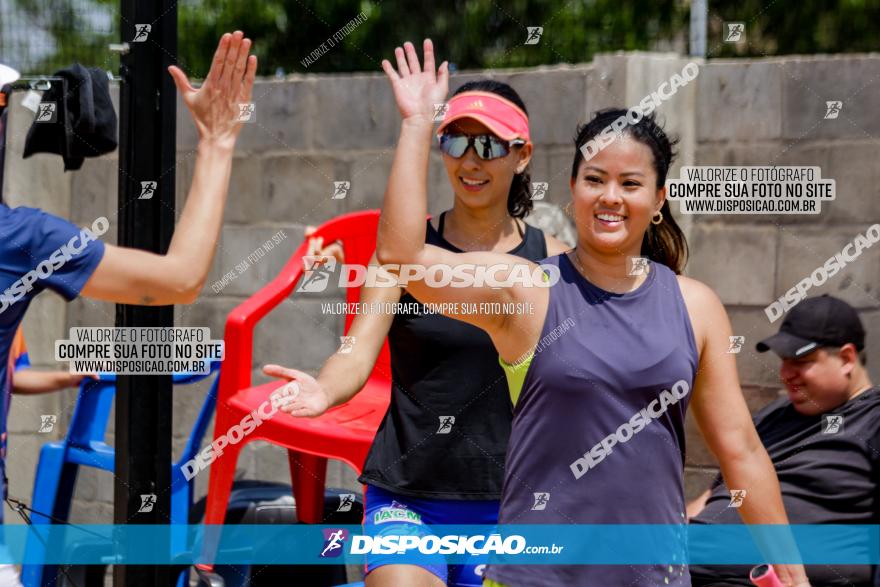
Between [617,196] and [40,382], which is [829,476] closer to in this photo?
[617,196]

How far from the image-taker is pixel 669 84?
4285mm

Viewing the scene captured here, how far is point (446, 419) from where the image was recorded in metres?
2.97

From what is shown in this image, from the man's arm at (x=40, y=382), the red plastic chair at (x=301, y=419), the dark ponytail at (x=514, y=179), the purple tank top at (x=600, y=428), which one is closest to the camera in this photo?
the purple tank top at (x=600, y=428)

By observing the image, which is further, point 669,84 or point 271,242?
point 271,242

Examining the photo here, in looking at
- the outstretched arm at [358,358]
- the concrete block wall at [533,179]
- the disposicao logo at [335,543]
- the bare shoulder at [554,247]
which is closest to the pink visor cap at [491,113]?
the bare shoulder at [554,247]

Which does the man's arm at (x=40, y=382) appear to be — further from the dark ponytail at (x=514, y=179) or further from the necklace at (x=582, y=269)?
the necklace at (x=582, y=269)

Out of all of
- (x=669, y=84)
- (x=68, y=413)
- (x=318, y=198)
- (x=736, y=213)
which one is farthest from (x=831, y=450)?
(x=68, y=413)

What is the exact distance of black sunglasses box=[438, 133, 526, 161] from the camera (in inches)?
122

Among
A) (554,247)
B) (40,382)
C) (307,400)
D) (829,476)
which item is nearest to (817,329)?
(829,476)

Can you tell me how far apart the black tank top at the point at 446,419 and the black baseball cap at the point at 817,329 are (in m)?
1.21

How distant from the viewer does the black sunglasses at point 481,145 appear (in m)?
3.11

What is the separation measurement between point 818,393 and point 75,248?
233 cm

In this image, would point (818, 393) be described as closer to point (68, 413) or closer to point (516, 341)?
point (516, 341)

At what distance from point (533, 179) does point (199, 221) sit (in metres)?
1.99
